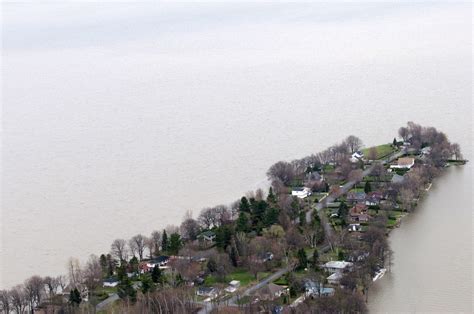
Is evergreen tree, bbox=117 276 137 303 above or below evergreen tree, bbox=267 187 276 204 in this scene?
below

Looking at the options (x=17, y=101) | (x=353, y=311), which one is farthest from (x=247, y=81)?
(x=353, y=311)

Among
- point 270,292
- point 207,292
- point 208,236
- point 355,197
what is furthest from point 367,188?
point 207,292

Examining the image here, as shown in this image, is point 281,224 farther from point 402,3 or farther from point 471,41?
point 402,3

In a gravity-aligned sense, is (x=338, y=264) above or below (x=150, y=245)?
below

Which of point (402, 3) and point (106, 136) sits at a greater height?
point (402, 3)

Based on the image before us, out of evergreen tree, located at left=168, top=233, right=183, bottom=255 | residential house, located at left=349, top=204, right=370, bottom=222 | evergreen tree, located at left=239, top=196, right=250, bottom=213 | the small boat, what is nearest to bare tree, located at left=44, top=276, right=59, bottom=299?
evergreen tree, located at left=168, top=233, right=183, bottom=255

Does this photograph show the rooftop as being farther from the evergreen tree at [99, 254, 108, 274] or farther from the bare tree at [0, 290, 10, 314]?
the bare tree at [0, 290, 10, 314]

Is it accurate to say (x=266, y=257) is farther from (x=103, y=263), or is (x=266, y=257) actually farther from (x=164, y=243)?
(x=103, y=263)
